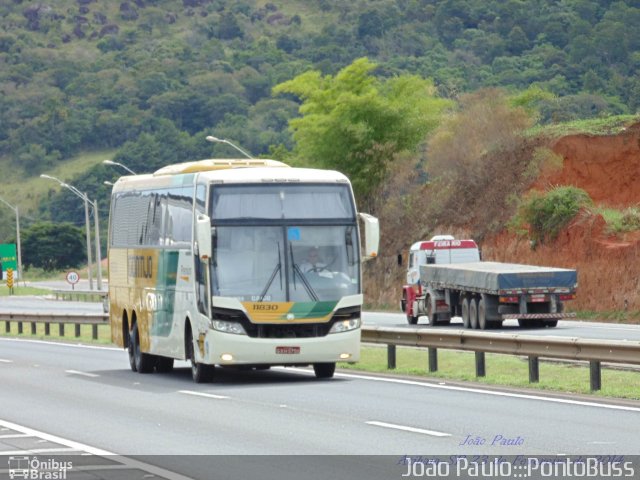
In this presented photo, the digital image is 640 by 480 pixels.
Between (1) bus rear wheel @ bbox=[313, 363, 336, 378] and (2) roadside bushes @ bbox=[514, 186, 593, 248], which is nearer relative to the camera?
(1) bus rear wheel @ bbox=[313, 363, 336, 378]

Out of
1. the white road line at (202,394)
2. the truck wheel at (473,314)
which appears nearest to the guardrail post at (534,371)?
the white road line at (202,394)

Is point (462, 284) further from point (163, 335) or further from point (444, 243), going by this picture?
point (163, 335)

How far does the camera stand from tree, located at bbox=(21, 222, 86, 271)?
161750 millimetres

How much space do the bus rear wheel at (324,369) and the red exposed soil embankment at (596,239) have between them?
25980 millimetres

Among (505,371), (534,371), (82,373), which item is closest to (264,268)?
(534,371)

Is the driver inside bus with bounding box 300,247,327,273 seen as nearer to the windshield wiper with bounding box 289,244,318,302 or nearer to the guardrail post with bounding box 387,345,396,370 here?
the windshield wiper with bounding box 289,244,318,302

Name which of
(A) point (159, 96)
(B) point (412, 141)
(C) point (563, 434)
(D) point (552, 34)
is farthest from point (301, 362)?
(A) point (159, 96)

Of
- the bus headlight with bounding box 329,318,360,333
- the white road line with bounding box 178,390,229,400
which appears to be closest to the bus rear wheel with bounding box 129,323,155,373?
the white road line with bounding box 178,390,229,400

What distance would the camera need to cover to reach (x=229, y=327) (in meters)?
23.5

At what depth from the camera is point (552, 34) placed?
180 m

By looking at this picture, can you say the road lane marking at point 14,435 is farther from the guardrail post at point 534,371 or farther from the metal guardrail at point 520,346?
the guardrail post at point 534,371

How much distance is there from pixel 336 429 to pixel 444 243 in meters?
30.0

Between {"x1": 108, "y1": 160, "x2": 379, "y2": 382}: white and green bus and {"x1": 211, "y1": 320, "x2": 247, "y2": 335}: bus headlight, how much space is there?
0.05 ft

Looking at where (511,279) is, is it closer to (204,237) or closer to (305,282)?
(305,282)
